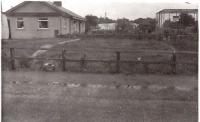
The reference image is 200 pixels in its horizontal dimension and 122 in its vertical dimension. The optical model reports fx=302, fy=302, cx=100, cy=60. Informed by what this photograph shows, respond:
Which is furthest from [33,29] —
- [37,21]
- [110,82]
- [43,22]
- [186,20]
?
[110,82]

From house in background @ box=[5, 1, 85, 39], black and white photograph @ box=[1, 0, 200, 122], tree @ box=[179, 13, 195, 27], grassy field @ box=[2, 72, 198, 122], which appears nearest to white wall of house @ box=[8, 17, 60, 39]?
house in background @ box=[5, 1, 85, 39]

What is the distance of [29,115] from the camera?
4.66 meters

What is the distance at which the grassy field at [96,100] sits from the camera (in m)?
4.64

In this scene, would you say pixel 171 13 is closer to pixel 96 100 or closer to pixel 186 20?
pixel 186 20

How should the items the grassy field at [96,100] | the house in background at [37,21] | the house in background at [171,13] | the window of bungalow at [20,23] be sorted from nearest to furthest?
the grassy field at [96,100] → the house in background at [171,13] → the house in background at [37,21] → the window of bungalow at [20,23]

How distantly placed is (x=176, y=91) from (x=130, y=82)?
122 cm

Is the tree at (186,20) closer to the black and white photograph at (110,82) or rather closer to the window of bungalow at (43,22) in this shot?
the black and white photograph at (110,82)

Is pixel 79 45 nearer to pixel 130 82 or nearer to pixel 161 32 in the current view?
pixel 161 32


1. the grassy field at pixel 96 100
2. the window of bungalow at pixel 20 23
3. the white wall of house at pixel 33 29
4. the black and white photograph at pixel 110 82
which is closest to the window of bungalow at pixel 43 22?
the white wall of house at pixel 33 29

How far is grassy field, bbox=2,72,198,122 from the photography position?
4.64 metres

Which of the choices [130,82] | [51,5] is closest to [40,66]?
[130,82]

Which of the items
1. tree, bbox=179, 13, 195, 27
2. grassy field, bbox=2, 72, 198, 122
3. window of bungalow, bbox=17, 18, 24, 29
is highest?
window of bungalow, bbox=17, 18, 24, 29

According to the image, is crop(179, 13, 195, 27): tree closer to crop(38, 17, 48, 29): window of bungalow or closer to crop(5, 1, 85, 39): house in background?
crop(5, 1, 85, 39): house in background

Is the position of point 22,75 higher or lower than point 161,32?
lower
